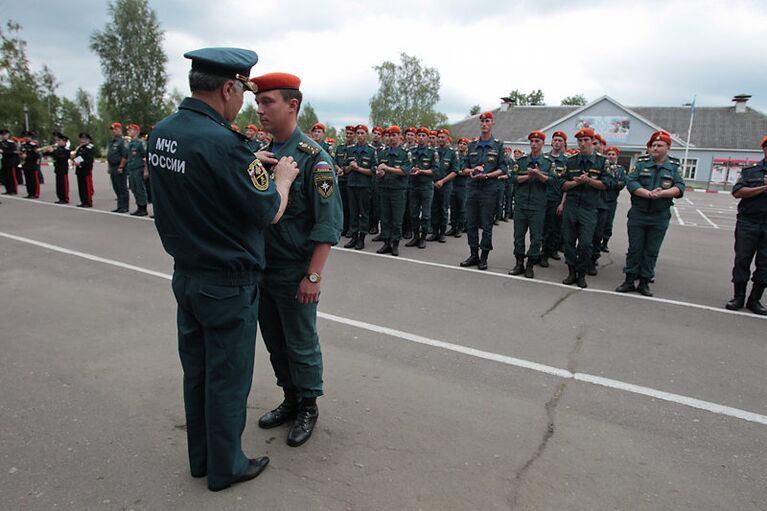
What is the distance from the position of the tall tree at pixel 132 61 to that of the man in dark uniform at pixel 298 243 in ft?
170

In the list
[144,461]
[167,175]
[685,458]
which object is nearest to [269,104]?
[167,175]

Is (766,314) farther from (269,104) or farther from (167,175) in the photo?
(167,175)

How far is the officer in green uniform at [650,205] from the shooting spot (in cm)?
642

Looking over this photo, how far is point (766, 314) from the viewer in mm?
5852

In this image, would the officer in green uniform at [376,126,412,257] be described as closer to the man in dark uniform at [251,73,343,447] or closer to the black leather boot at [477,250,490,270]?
the black leather boot at [477,250,490,270]

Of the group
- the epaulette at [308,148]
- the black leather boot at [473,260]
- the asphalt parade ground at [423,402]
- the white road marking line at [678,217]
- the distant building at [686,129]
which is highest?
the distant building at [686,129]

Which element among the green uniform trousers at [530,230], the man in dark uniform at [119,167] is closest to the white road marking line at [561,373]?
the green uniform trousers at [530,230]

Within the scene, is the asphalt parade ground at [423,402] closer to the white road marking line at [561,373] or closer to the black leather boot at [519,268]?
the white road marking line at [561,373]

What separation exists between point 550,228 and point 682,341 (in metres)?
4.07

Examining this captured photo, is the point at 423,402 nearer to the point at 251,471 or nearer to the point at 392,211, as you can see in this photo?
the point at 251,471

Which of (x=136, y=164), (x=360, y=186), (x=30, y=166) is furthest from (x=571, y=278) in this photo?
(x=30, y=166)

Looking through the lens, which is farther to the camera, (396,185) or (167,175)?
(396,185)

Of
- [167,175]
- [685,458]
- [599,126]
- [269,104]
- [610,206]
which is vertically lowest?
[685,458]

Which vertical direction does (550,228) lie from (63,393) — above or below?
above
